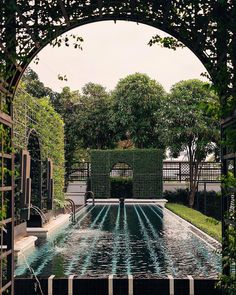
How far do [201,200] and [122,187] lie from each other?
13.7 feet

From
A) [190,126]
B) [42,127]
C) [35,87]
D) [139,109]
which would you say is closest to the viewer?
[42,127]

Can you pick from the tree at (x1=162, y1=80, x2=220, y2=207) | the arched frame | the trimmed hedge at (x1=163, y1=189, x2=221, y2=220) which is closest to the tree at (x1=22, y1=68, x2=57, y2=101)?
the tree at (x1=162, y1=80, x2=220, y2=207)

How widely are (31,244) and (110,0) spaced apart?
5.90 m

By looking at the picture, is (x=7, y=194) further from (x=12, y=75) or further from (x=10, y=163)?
(x=12, y=75)

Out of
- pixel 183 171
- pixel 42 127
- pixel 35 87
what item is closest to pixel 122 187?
pixel 183 171

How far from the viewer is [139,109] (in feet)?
92.9

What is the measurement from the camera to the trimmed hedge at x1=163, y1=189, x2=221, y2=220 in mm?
20859

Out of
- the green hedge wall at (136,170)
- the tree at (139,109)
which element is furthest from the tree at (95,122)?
the green hedge wall at (136,170)

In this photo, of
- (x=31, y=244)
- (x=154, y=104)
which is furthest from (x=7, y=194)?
(x=154, y=104)

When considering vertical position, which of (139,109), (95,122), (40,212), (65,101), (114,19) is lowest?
(40,212)

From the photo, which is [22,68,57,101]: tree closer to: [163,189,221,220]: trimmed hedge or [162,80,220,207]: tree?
[162,80,220,207]: tree

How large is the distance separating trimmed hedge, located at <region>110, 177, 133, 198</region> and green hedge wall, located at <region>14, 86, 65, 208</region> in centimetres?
894

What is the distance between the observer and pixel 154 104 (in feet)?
92.9

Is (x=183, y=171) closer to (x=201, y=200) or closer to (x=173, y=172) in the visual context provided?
(x=173, y=172)
